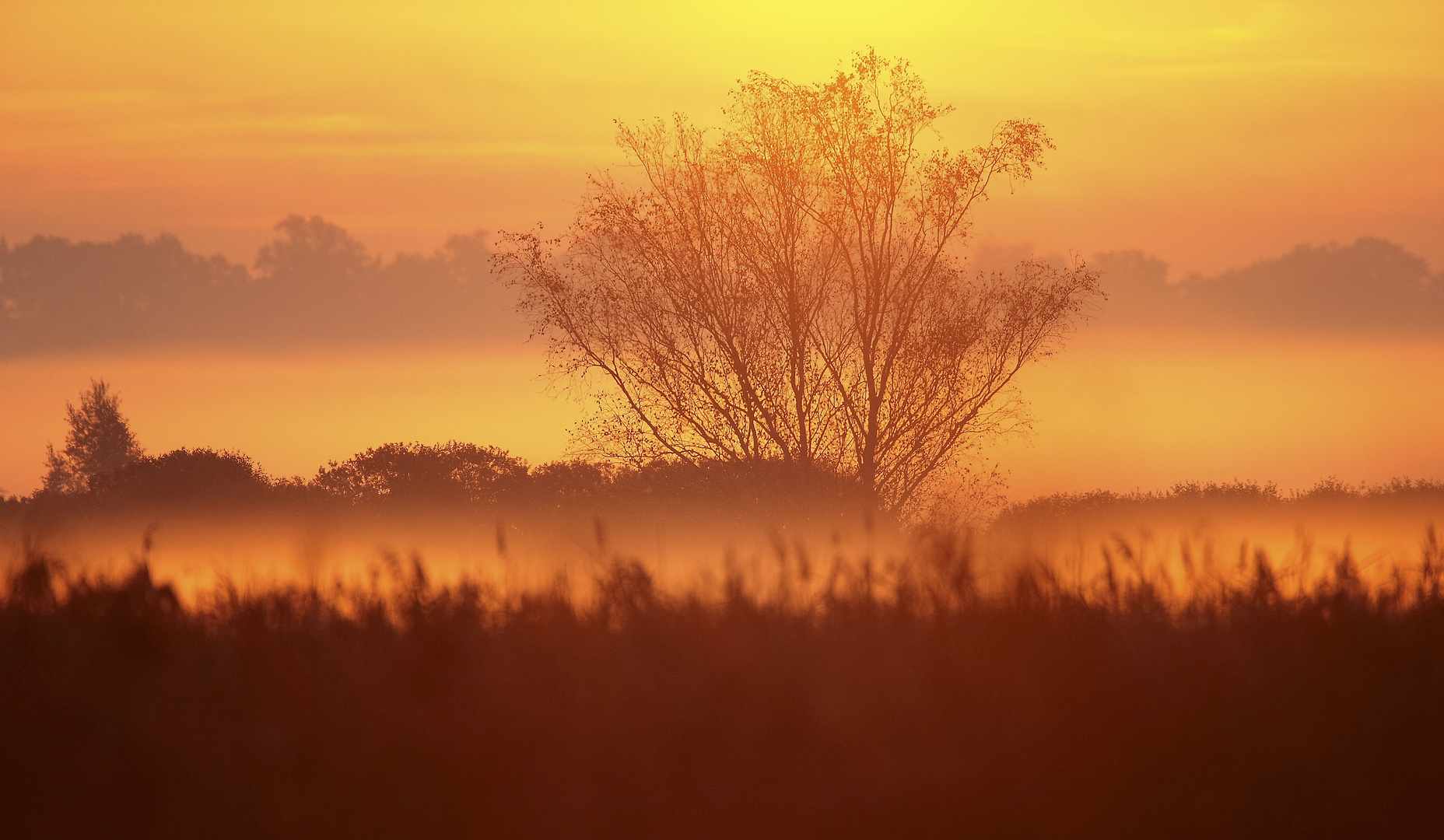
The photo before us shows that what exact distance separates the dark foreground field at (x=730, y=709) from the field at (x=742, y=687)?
16mm

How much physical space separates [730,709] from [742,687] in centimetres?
18

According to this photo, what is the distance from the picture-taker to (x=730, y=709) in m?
6.23

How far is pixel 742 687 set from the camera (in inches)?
251

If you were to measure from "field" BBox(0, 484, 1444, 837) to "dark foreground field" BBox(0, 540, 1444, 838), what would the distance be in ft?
0.05

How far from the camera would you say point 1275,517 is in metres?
9.25

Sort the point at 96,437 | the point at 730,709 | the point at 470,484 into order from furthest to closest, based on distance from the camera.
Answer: the point at 96,437
the point at 470,484
the point at 730,709

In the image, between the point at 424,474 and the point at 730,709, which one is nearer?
the point at 730,709

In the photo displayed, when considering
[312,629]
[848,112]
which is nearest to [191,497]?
[848,112]

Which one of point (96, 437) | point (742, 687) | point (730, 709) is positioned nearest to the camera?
point (730, 709)

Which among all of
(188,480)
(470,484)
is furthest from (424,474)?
(188,480)

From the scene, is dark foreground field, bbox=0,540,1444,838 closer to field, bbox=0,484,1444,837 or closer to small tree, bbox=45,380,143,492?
field, bbox=0,484,1444,837

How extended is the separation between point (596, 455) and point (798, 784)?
14503mm

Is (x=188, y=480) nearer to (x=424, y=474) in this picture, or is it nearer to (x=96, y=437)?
(x=424, y=474)

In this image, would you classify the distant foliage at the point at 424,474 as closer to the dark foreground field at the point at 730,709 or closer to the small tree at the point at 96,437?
the dark foreground field at the point at 730,709
